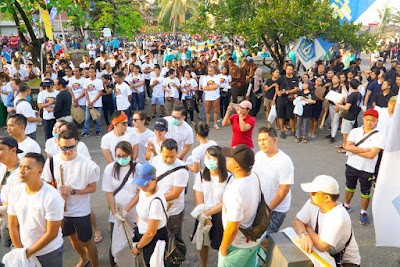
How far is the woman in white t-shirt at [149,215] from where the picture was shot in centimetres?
319

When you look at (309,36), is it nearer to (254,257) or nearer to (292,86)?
(292,86)

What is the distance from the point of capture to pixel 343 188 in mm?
6492

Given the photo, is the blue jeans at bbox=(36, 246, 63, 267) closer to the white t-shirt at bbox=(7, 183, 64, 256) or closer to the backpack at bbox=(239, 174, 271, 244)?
the white t-shirt at bbox=(7, 183, 64, 256)

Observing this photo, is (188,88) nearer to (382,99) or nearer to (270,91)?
(270,91)

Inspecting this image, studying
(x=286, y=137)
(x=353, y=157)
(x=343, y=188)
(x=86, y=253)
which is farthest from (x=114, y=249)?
(x=286, y=137)

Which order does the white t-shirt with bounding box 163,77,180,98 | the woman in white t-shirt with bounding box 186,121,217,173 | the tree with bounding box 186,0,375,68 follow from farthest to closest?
the white t-shirt with bounding box 163,77,180,98 < the tree with bounding box 186,0,375,68 < the woman in white t-shirt with bounding box 186,121,217,173

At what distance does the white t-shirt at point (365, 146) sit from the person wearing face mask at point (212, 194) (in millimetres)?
2374

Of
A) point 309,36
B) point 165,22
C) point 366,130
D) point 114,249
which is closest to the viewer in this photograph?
point 114,249

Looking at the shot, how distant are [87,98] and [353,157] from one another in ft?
22.5

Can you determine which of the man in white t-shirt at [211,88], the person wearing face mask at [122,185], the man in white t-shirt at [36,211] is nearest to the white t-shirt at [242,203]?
the person wearing face mask at [122,185]

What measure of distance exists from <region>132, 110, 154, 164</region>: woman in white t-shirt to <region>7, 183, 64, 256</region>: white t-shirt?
7.83ft

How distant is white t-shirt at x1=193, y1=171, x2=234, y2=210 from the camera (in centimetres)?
382

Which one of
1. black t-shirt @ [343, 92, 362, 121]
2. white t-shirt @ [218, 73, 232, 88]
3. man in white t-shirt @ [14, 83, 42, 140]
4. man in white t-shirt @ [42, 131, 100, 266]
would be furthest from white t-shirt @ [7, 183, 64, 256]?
white t-shirt @ [218, 73, 232, 88]

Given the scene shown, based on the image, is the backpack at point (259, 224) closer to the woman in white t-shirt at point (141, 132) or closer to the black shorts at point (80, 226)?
the black shorts at point (80, 226)
